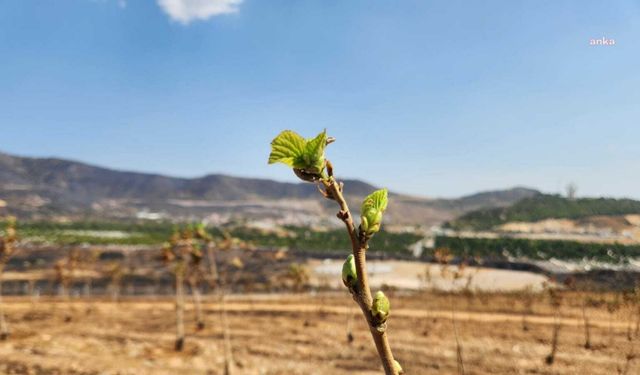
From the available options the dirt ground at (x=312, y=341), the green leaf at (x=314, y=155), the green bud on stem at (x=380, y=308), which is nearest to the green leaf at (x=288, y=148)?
the green leaf at (x=314, y=155)

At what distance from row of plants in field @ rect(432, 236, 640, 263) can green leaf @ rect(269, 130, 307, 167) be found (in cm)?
8406

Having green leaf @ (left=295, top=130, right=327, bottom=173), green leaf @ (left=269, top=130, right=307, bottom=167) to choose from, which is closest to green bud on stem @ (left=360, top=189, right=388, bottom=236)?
green leaf @ (left=295, top=130, right=327, bottom=173)

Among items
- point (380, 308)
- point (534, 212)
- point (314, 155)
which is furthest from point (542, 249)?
point (314, 155)

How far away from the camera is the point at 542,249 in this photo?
312 ft

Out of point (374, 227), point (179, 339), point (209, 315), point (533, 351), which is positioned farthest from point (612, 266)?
point (374, 227)

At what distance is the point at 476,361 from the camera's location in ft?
77.1

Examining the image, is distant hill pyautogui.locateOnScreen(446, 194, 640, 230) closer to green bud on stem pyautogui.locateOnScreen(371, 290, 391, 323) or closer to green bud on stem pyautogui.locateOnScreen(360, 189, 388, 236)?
green bud on stem pyautogui.locateOnScreen(371, 290, 391, 323)

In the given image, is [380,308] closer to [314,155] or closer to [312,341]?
[314,155]

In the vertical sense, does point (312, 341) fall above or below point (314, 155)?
below

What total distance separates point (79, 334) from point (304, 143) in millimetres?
35507

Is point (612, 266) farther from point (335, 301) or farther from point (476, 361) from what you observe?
point (476, 361)

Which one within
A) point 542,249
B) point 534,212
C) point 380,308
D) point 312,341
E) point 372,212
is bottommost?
point 312,341

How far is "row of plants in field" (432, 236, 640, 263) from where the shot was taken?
77562 millimetres

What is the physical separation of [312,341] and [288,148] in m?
29.7
